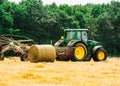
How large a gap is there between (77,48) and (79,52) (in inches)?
14.9

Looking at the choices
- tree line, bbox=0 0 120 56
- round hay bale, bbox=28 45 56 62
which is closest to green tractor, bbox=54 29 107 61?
round hay bale, bbox=28 45 56 62

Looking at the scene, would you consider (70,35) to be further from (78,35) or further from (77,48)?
(77,48)

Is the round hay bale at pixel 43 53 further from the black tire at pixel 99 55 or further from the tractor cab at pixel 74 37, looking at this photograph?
the black tire at pixel 99 55

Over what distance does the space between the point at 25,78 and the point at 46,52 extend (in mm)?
9098

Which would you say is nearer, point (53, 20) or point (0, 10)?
point (0, 10)

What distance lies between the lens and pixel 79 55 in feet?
92.8

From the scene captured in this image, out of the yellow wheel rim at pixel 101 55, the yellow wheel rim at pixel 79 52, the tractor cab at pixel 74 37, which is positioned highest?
the tractor cab at pixel 74 37

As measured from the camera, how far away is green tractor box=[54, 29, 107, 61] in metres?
27.9

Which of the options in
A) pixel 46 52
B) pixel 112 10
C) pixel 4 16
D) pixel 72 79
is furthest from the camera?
pixel 112 10

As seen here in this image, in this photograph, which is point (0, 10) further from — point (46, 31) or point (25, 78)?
point (25, 78)

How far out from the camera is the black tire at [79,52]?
27.9m

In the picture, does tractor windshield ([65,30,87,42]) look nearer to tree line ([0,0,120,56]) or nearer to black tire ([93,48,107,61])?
black tire ([93,48,107,61])

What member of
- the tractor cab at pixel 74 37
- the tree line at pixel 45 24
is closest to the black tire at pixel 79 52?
the tractor cab at pixel 74 37

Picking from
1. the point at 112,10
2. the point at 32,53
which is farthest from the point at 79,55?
the point at 112,10
